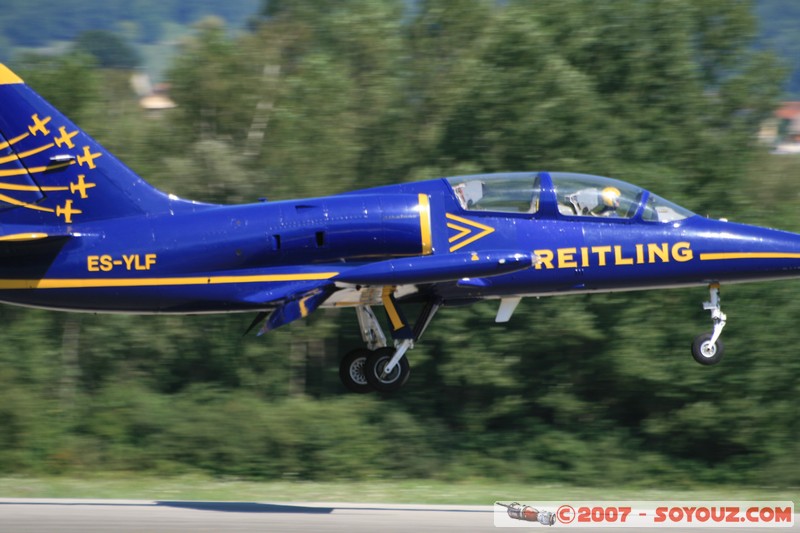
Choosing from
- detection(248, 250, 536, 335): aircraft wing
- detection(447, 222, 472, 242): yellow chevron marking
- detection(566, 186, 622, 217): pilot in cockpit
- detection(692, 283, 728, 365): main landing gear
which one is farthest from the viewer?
detection(692, 283, 728, 365): main landing gear

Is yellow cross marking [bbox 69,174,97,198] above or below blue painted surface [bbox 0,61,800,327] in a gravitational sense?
above

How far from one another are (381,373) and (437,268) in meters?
2.52

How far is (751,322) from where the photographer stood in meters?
26.6

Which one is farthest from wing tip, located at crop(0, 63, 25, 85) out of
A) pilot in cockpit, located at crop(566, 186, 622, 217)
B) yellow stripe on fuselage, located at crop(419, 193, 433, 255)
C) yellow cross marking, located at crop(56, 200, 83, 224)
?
pilot in cockpit, located at crop(566, 186, 622, 217)

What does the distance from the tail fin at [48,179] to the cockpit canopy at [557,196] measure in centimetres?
409

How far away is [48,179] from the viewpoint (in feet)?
50.7

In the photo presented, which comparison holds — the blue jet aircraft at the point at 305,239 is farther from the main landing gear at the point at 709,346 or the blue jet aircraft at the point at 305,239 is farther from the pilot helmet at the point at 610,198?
the main landing gear at the point at 709,346

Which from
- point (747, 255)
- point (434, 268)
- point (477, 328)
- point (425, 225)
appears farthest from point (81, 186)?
point (477, 328)

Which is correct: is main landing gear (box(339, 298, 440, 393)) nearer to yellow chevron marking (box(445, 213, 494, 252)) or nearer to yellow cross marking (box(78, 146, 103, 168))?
yellow chevron marking (box(445, 213, 494, 252))

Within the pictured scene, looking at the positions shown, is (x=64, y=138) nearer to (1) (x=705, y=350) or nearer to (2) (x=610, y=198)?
(2) (x=610, y=198)

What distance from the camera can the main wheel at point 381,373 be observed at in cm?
1598

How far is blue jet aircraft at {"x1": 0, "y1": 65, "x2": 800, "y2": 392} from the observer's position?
14.9 metres

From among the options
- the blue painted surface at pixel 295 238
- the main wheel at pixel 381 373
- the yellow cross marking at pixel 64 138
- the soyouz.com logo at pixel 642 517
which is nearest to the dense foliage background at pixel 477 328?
the soyouz.com logo at pixel 642 517

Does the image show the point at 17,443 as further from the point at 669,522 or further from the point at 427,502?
the point at 669,522
